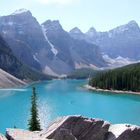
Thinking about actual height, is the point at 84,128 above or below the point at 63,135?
above

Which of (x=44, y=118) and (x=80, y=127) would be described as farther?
(x=44, y=118)

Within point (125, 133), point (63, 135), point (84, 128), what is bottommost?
point (125, 133)

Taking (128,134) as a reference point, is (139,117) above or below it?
below

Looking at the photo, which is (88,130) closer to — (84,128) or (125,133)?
(84,128)

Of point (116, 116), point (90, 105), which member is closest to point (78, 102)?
point (90, 105)

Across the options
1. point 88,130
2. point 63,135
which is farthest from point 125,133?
point 63,135

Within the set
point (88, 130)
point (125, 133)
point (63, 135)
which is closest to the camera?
point (63, 135)

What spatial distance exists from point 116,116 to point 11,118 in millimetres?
32177

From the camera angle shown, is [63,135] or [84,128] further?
[84,128]

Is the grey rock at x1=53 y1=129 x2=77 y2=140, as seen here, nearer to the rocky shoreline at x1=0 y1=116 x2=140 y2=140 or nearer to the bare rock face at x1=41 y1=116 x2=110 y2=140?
the rocky shoreline at x1=0 y1=116 x2=140 y2=140

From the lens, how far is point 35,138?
28.0 metres

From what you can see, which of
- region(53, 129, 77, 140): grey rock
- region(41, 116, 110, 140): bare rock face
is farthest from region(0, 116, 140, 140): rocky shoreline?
region(53, 129, 77, 140): grey rock

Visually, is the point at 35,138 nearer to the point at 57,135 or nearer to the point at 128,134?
the point at 57,135

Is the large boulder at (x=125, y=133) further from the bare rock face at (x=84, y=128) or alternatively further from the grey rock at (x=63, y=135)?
the grey rock at (x=63, y=135)
